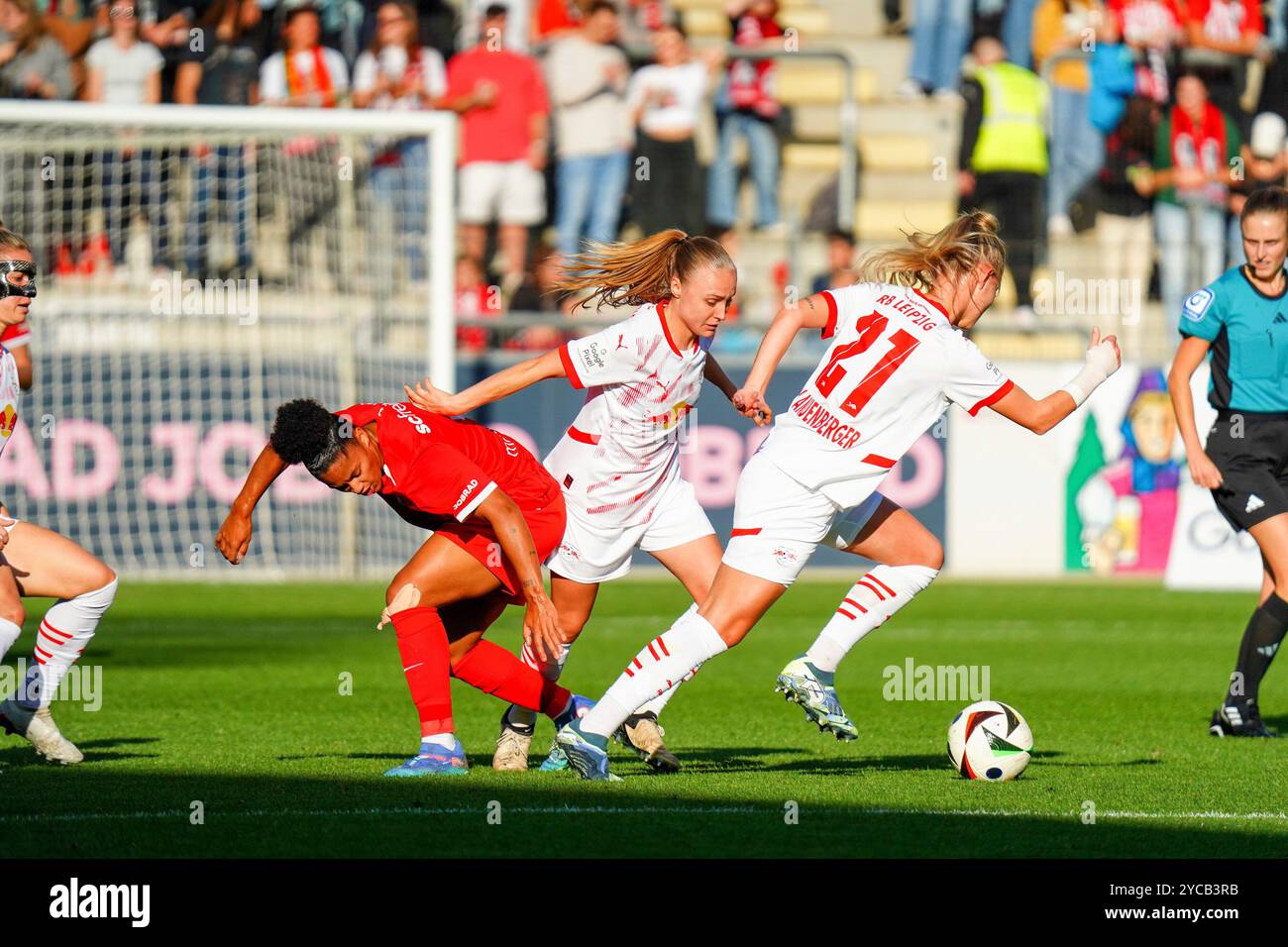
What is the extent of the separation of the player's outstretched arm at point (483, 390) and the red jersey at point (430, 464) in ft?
0.37

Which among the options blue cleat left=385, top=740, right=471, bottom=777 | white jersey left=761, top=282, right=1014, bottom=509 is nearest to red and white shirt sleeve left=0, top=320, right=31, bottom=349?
blue cleat left=385, top=740, right=471, bottom=777

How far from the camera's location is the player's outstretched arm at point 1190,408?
8.45m

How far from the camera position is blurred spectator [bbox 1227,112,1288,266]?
1903cm

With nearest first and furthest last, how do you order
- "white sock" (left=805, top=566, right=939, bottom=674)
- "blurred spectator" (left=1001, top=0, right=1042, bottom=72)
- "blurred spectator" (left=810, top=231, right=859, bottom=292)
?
"white sock" (left=805, top=566, right=939, bottom=674)
"blurred spectator" (left=810, top=231, right=859, bottom=292)
"blurred spectator" (left=1001, top=0, right=1042, bottom=72)

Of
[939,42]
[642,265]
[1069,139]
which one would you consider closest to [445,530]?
[642,265]

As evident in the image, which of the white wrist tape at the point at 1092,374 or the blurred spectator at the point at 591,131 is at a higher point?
the blurred spectator at the point at 591,131

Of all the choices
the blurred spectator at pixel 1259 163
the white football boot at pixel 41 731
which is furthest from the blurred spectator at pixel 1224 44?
the white football boot at pixel 41 731

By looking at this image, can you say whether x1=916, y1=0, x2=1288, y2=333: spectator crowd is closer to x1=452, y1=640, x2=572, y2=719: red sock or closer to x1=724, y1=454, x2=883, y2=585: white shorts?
x1=724, y1=454, x2=883, y2=585: white shorts

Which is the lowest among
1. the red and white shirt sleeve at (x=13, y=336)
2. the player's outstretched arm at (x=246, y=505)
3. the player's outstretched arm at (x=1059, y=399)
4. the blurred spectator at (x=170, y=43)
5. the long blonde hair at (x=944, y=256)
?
the player's outstretched arm at (x=246, y=505)

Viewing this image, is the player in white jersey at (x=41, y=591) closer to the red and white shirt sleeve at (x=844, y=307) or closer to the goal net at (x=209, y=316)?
the red and white shirt sleeve at (x=844, y=307)

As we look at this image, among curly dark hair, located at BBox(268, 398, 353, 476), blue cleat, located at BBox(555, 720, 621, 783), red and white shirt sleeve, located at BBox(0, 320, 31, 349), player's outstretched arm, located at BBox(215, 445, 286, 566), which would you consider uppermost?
red and white shirt sleeve, located at BBox(0, 320, 31, 349)

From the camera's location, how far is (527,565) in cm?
659

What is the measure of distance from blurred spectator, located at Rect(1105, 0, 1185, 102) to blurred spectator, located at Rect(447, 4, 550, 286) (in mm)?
5693

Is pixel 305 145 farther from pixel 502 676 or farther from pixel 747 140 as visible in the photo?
pixel 502 676
